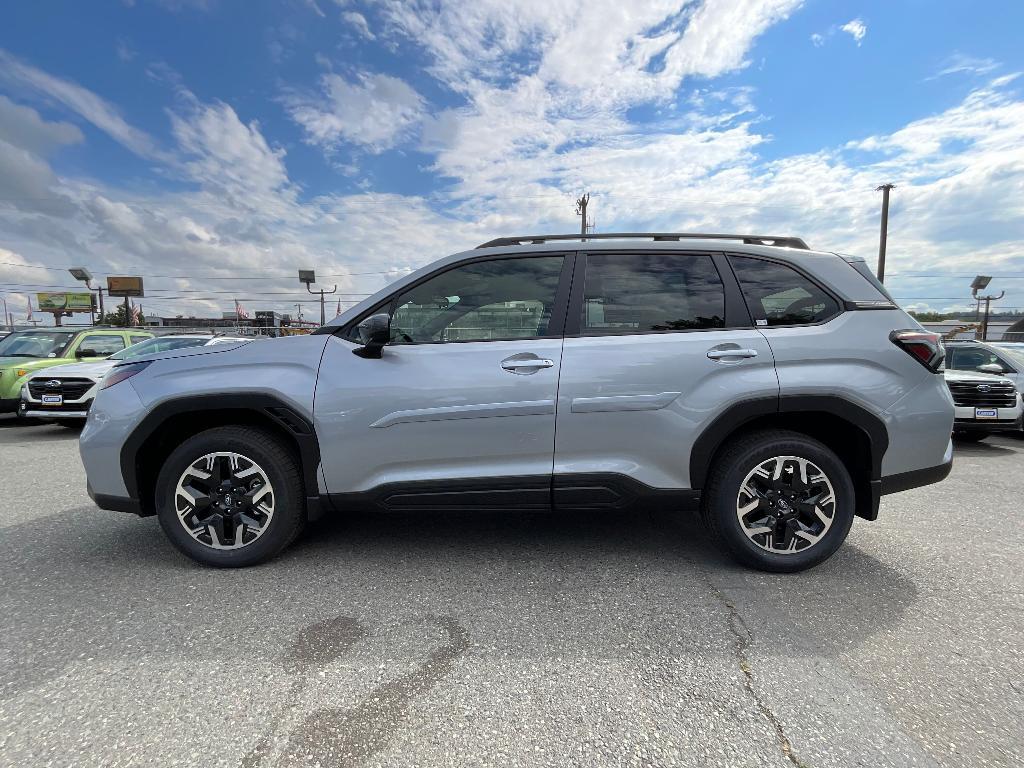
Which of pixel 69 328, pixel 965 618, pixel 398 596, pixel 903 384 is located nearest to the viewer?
pixel 965 618

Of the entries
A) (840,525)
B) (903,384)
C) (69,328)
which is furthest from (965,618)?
(69,328)

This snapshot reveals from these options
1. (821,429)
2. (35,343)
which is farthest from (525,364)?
(35,343)

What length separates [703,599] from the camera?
2.60 meters

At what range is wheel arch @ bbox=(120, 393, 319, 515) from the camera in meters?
2.84

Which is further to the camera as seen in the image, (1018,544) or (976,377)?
(976,377)

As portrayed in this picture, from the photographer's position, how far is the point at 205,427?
9.97 feet

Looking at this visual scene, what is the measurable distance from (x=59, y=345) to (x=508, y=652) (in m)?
10.5

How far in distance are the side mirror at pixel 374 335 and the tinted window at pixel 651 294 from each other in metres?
1.07

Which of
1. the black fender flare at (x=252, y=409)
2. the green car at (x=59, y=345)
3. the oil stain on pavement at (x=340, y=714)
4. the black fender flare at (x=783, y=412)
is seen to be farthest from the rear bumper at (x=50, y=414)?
the black fender flare at (x=783, y=412)

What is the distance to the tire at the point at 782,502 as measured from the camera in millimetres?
2824

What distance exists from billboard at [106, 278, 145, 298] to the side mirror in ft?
235

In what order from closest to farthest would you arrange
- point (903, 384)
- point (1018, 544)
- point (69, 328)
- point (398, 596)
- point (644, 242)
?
point (398, 596)
point (903, 384)
point (644, 242)
point (1018, 544)
point (69, 328)

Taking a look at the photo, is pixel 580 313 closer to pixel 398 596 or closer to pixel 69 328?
pixel 398 596

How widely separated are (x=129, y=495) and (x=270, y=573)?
92 centimetres
